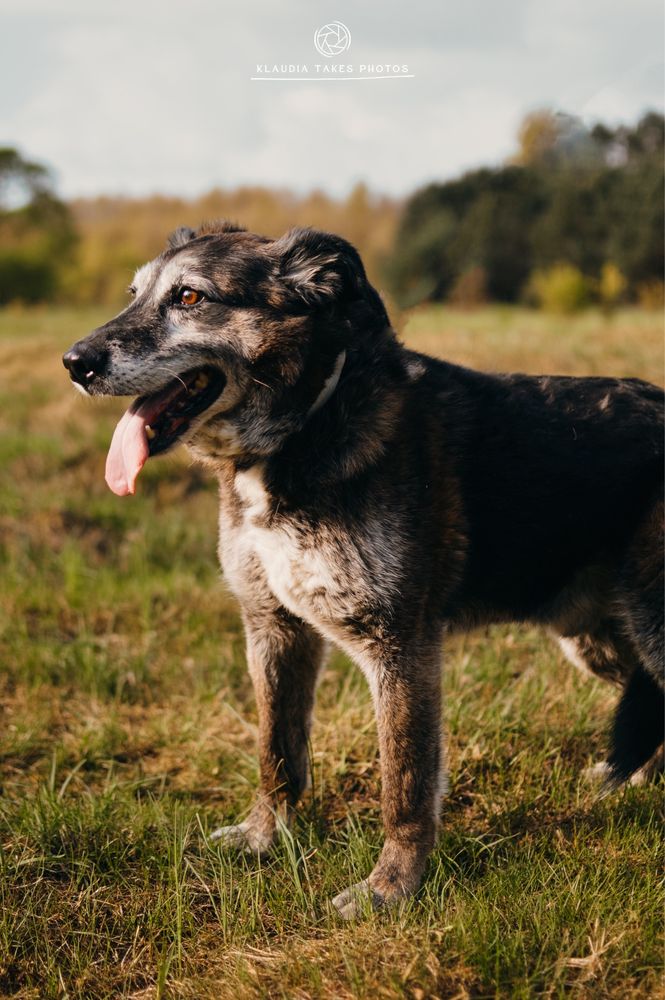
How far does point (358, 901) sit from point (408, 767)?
1.52 ft

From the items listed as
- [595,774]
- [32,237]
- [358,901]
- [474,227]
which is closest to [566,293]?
[474,227]

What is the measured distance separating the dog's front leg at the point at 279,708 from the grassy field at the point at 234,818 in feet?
0.39

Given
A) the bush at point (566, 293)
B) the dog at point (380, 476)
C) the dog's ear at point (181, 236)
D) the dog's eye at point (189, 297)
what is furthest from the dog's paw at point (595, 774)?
the bush at point (566, 293)

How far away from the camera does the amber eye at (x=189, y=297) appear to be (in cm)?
312

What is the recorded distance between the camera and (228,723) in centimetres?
429

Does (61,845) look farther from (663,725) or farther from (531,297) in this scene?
(531,297)

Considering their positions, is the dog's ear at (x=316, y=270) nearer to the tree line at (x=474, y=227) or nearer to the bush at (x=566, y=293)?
the tree line at (x=474, y=227)

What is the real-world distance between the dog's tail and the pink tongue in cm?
203

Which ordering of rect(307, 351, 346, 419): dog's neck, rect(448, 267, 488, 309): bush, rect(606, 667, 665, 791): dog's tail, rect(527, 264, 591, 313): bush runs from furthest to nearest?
1. rect(527, 264, 591, 313): bush
2. rect(448, 267, 488, 309): bush
3. rect(606, 667, 665, 791): dog's tail
4. rect(307, 351, 346, 419): dog's neck

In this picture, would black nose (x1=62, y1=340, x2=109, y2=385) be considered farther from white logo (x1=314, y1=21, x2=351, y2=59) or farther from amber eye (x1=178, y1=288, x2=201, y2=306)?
white logo (x1=314, y1=21, x2=351, y2=59)

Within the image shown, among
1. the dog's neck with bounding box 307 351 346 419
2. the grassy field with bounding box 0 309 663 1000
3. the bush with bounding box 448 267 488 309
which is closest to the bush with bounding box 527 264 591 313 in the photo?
the bush with bounding box 448 267 488 309

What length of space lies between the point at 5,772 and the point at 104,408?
6.50 metres

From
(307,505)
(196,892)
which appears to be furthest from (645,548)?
(196,892)

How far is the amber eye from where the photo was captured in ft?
10.2
